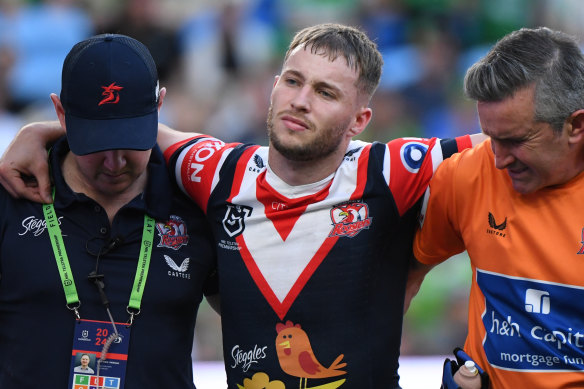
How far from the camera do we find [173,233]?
9.86 ft

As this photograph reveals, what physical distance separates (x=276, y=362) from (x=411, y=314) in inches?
144

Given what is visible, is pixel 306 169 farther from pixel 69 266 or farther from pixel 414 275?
pixel 69 266

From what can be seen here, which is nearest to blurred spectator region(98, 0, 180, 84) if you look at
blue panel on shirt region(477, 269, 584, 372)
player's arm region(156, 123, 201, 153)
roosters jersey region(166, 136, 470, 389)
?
player's arm region(156, 123, 201, 153)

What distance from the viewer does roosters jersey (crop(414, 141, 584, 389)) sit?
2.47 m

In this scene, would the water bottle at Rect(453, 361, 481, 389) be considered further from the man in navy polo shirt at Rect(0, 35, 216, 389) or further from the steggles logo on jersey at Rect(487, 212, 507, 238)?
the man in navy polo shirt at Rect(0, 35, 216, 389)

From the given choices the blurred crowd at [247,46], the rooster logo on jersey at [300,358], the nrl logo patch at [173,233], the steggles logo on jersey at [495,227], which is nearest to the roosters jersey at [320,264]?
the rooster logo on jersey at [300,358]

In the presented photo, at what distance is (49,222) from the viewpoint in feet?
9.41

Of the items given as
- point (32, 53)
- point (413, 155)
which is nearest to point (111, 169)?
point (413, 155)

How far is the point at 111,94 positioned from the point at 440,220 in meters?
1.16

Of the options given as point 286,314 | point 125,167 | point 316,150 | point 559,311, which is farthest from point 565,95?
point 125,167

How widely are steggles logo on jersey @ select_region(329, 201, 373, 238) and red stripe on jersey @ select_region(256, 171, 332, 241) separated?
3.1 inches

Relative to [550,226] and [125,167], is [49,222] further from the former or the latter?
[550,226]

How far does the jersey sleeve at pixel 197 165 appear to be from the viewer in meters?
3.06

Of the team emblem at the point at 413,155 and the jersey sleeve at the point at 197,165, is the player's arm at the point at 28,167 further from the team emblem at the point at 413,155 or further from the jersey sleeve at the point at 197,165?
the team emblem at the point at 413,155
